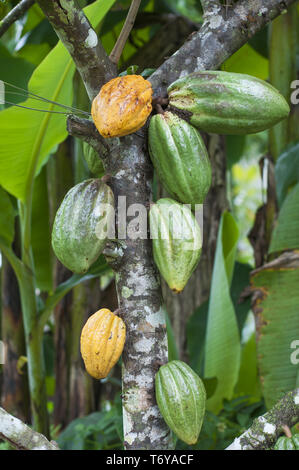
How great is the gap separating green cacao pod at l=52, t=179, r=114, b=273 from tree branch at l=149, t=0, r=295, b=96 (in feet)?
0.55

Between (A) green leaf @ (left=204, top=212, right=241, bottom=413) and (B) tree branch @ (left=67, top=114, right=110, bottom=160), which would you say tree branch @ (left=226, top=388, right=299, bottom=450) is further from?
(A) green leaf @ (left=204, top=212, right=241, bottom=413)

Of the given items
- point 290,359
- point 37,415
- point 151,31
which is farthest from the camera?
point 151,31

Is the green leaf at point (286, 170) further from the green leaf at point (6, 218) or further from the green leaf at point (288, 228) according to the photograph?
the green leaf at point (6, 218)

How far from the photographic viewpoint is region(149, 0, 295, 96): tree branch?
0.67 meters

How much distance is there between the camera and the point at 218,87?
23.8 inches

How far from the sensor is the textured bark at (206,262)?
5.44ft

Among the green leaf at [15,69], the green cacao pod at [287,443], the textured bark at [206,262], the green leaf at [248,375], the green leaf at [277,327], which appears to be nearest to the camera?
the green cacao pod at [287,443]

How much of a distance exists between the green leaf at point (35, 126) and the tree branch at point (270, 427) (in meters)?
0.72

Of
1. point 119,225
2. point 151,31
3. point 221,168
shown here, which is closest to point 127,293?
point 119,225

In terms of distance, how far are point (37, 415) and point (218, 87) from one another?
89 cm

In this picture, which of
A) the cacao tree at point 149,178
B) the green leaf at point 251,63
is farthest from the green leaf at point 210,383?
the green leaf at point 251,63

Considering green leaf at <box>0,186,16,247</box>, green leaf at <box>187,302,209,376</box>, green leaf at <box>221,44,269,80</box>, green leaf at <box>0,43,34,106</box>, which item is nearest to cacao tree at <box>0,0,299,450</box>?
green leaf at <box>0,43,34,106</box>

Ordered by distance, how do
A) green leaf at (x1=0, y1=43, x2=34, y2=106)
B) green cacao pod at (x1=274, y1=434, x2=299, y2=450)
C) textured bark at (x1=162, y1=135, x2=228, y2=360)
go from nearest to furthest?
green cacao pod at (x1=274, y1=434, x2=299, y2=450)
green leaf at (x1=0, y1=43, x2=34, y2=106)
textured bark at (x1=162, y1=135, x2=228, y2=360)

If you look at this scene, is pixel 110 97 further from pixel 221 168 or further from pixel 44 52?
pixel 221 168
